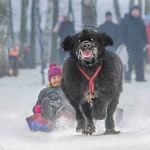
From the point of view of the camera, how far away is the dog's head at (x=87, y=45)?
13.0 feet

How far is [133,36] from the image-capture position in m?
10.7

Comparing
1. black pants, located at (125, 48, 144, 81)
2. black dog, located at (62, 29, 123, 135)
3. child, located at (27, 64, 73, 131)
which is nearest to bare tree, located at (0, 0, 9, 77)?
black pants, located at (125, 48, 144, 81)

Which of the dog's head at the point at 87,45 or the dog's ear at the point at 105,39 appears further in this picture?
the dog's ear at the point at 105,39

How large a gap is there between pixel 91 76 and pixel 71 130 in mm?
1017

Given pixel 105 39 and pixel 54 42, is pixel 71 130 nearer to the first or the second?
pixel 105 39

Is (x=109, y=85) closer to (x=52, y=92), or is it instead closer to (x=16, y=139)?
(x=16, y=139)

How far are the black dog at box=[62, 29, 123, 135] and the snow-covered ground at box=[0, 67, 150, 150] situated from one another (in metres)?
0.23

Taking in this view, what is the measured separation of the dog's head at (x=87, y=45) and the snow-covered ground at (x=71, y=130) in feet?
2.17

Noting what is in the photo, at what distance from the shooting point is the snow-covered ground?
3.65 meters

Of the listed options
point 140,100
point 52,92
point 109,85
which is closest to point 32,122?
point 52,92

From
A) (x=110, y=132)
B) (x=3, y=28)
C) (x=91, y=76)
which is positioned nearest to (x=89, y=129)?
(x=110, y=132)

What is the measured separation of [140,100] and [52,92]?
7.88 ft

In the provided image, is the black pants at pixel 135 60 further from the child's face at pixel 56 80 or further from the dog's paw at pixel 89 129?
the dog's paw at pixel 89 129

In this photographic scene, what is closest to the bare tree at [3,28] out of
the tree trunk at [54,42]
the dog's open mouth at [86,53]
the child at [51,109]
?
the tree trunk at [54,42]
